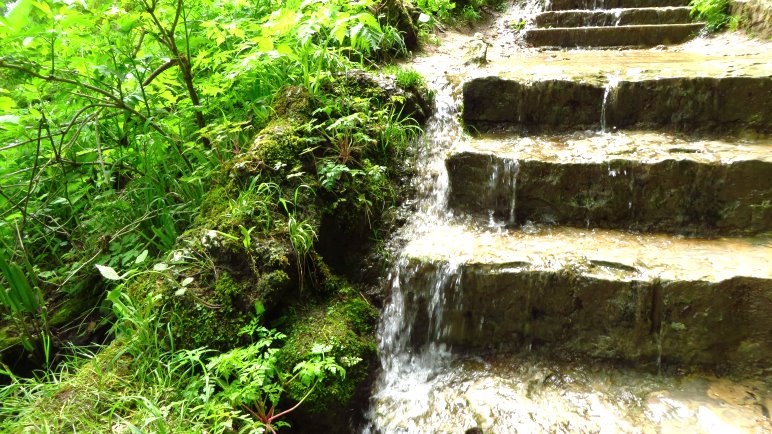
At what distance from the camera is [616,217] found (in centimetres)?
317

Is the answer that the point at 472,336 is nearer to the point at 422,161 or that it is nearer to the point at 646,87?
the point at 422,161

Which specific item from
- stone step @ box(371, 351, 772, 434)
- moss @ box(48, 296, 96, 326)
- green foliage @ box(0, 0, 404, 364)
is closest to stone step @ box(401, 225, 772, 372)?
stone step @ box(371, 351, 772, 434)

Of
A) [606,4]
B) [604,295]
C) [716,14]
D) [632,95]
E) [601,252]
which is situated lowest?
[604,295]

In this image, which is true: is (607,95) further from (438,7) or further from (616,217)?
(438,7)

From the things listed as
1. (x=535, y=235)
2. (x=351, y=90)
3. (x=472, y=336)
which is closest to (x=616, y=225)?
(x=535, y=235)

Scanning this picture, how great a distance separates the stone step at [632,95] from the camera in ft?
10.7

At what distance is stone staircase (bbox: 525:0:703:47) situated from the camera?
17.7ft

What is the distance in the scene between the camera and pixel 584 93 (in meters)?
3.69

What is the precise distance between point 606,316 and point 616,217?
954 millimetres

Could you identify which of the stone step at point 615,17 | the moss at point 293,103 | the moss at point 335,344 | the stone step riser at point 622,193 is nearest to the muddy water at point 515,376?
the stone step riser at point 622,193

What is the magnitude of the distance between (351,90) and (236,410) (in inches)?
115

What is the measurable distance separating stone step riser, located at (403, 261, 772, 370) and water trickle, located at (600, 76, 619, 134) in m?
1.82

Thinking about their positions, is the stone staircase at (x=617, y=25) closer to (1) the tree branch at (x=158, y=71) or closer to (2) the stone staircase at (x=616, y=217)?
(2) the stone staircase at (x=616, y=217)

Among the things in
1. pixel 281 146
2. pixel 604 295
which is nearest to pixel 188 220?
pixel 281 146
